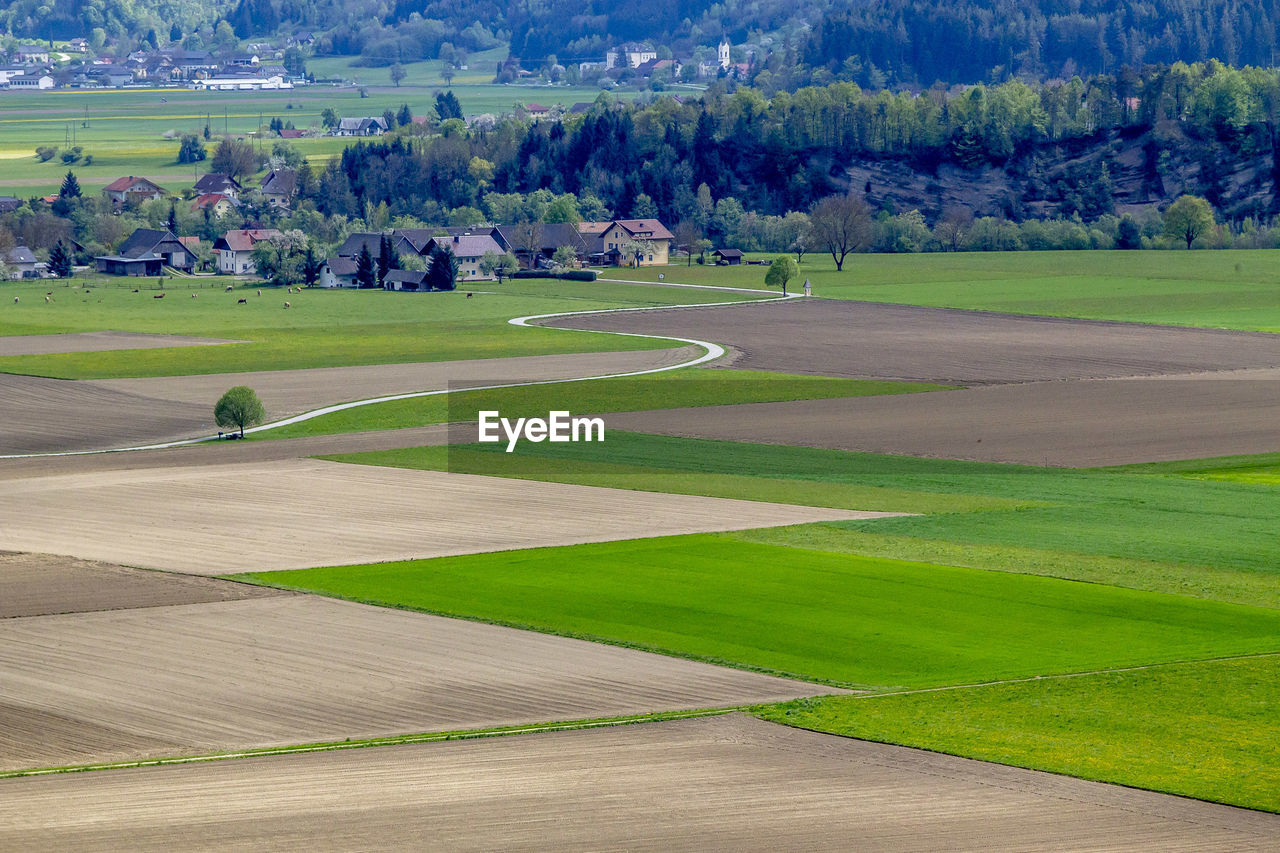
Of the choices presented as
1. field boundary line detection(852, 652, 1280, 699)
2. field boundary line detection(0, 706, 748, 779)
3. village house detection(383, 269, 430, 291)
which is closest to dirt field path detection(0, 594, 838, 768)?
field boundary line detection(0, 706, 748, 779)

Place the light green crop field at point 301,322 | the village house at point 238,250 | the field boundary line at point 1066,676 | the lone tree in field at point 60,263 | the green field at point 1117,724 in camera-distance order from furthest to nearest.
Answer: the village house at point 238,250, the lone tree in field at point 60,263, the light green crop field at point 301,322, the field boundary line at point 1066,676, the green field at point 1117,724

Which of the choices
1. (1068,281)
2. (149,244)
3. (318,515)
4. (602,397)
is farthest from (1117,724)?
(149,244)

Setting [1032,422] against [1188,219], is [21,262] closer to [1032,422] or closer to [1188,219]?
[1188,219]

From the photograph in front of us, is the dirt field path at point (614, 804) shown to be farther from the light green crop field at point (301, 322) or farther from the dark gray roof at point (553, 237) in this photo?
the dark gray roof at point (553, 237)

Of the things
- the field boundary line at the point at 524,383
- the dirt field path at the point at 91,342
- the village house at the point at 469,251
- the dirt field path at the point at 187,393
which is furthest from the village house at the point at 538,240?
the dirt field path at the point at 187,393

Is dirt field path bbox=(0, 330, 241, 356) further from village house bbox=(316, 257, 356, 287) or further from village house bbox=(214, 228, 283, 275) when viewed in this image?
village house bbox=(214, 228, 283, 275)
